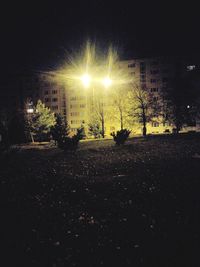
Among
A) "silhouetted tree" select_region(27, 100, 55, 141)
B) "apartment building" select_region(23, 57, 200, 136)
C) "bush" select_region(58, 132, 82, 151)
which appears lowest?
"bush" select_region(58, 132, 82, 151)

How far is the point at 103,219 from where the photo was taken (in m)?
5.92

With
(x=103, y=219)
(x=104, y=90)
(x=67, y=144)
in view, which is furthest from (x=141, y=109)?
(x=104, y=90)

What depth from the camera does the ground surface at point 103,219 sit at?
14.4 ft

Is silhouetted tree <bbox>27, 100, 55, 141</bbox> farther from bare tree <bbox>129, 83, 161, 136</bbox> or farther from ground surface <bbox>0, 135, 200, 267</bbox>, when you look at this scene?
ground surface <bbox>0, 135, 200, 267</bbox>

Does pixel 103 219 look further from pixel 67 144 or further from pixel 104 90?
pixel 104 90

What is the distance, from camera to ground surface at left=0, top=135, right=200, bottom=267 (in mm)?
4375

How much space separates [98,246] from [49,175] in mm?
6868

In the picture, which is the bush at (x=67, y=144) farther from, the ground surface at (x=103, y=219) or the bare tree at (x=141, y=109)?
the bare tree at (x=141, y=109)

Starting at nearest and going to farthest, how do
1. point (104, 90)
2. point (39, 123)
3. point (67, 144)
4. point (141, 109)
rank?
point (67, 144) < point (141, 109) < point (39, 123) < point (104, 90)

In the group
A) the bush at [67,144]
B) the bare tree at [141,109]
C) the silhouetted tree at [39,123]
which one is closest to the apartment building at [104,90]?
the silhouetted tree at [39,123]

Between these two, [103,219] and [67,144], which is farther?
[67,144]

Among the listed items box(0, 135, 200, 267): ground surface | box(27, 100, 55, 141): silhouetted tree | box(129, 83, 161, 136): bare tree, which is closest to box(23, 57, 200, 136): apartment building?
Answer: box(27, 100, 55, 141): silhouetted tree

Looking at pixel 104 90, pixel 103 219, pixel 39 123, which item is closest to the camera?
pixel 103 219

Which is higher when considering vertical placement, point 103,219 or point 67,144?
point 67,144
